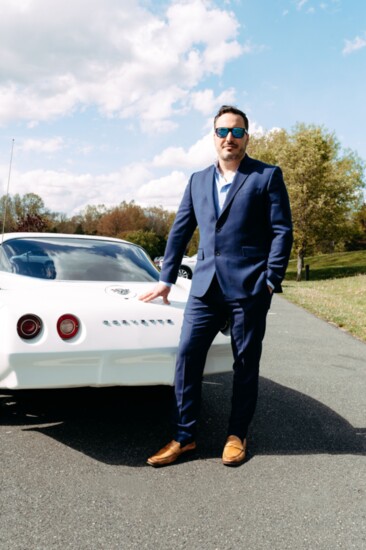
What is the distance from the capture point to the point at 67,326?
284 cm

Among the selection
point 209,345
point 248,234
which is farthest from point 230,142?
point 209,345

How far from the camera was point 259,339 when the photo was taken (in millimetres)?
3068

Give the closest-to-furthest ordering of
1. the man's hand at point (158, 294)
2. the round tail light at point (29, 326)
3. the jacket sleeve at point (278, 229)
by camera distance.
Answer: the round tail light at point (29, 326)
the jacket sleeve at point (278, 229)
the man's hand at point (158, 294)

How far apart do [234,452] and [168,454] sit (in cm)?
39

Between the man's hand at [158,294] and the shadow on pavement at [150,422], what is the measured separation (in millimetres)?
932

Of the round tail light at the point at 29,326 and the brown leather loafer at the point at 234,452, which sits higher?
the round tail light at the point at 29,326

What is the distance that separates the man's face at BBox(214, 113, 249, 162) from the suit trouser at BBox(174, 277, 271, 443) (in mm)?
768

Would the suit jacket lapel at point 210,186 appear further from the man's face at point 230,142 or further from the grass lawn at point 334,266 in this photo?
the grass lawn at point 334,266

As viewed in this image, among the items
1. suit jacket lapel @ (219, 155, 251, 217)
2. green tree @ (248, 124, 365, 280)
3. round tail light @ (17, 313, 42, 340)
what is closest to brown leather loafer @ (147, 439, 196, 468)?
round tail light @ (17, 313, 42, 340)

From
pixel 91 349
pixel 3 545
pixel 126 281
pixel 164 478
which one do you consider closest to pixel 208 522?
pixel 164 478

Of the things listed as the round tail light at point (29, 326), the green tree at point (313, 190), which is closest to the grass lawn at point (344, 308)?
the round tail light at point (29, 326)

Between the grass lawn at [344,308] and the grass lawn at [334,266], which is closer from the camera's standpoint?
the grass lawn at [344,308]

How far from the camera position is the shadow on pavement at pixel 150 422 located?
323cm

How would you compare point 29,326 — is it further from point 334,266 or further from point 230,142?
point 334,266
